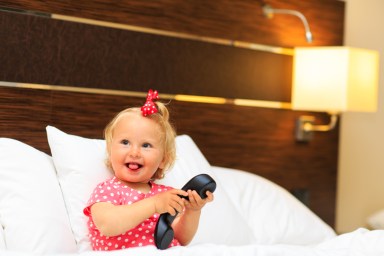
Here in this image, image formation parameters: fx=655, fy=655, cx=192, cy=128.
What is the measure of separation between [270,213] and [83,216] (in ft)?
2.64

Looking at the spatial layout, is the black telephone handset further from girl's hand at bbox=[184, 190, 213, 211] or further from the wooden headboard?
the wooden headboard

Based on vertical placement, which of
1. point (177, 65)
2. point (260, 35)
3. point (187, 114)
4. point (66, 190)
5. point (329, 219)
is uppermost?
point (260, 35)

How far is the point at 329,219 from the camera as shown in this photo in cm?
329

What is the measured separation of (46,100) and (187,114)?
646mm

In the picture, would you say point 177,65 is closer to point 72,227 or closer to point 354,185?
point 72,227

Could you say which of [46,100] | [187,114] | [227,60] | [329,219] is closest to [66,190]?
[46,100]

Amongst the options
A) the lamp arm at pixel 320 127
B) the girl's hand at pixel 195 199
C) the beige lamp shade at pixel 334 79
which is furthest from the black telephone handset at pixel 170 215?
the lamp arm at pixel 320 127

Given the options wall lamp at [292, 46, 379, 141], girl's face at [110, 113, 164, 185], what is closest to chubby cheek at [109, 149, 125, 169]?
girl's face at [110, 113, 164, 185]

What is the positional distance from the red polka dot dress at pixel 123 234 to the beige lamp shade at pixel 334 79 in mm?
1350

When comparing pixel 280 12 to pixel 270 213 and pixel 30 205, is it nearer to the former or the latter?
pixel 270 213

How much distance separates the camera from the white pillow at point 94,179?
186cm

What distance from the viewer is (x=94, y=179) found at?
6.25 feet

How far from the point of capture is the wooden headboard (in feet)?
7.14

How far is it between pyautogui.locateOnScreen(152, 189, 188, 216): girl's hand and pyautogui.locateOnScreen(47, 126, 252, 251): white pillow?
295 mm
